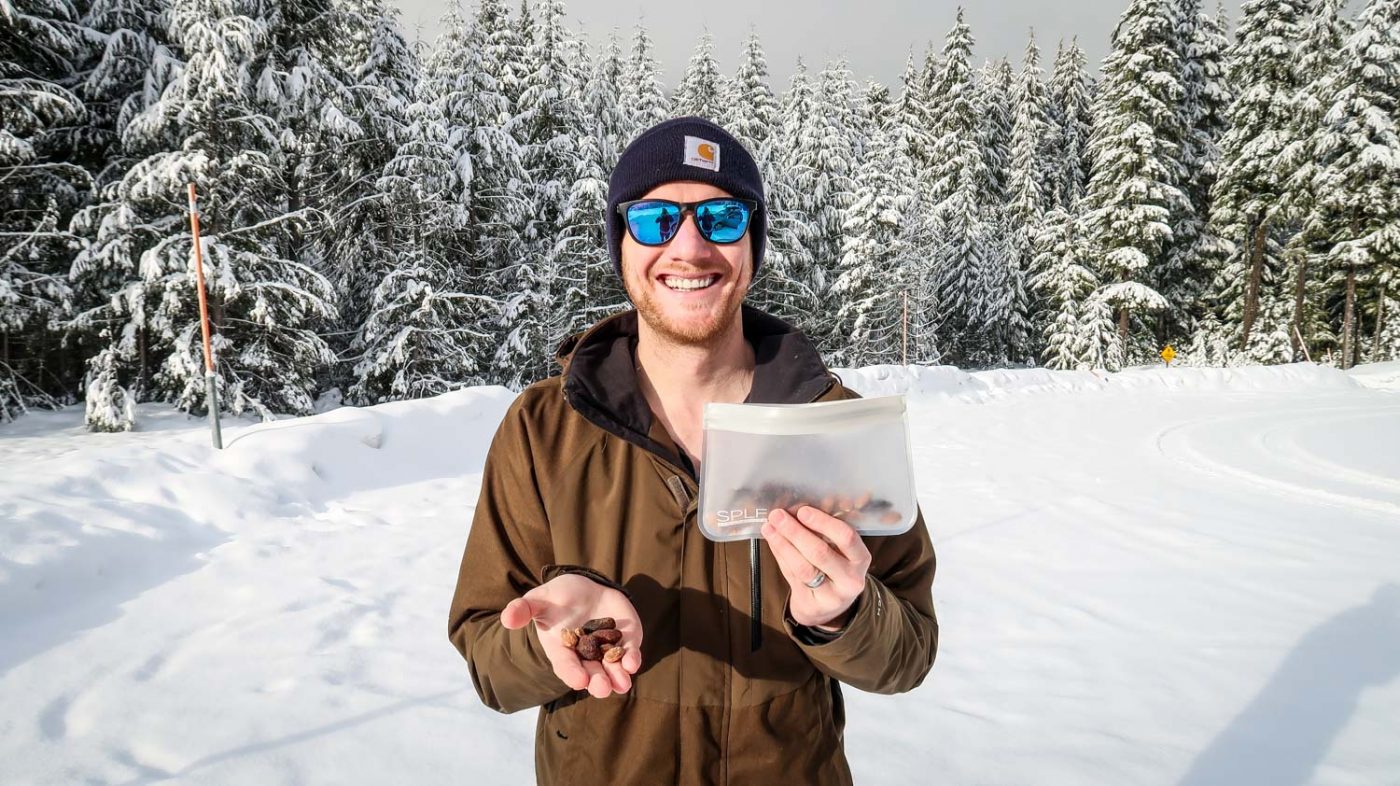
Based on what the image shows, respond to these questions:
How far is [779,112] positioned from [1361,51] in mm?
19885

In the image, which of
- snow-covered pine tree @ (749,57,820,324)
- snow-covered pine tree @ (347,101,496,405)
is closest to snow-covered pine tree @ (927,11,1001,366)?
snow-covered pine tree @ (749,57,820,324)

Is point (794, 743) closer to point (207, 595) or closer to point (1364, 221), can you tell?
point (207, 595)

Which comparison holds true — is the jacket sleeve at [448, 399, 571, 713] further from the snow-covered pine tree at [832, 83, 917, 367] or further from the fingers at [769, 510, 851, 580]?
the snow-covered pine tree at [832, 83, 917, 367]

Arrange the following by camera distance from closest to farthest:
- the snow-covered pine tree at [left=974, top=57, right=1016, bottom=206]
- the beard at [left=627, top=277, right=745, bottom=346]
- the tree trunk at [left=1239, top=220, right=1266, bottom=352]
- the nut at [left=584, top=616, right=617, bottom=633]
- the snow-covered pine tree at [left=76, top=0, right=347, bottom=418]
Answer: the nut at [left=584, top=616, right=617, bottom=633] → the beard at [left=627, top=277, right=745, bottom=346] → the snow-covered pine tree at [left=76, top=0, right=347, bottom=418] → the tree trunk at [left=1239, top=220, right=1266, bottom=352] → the snow-covered pine tree at [left=974, top=57, right=1016, bottom=206]

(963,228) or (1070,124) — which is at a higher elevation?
(1070,124)

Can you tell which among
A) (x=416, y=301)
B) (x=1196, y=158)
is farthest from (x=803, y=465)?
(x=1196, y=158)

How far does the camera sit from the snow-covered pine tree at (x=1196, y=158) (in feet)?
88.4

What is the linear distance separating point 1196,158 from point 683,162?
3510 cm

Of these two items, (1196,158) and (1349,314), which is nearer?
(1349,314)

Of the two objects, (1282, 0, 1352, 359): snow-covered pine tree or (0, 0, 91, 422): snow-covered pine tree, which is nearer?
(0, 0, 91, 422): snow-covered pine tree

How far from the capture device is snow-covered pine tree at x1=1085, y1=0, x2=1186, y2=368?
23906mm

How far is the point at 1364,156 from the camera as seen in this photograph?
22438 millimetres

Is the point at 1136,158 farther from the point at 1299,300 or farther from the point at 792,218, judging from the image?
the point at 792,218

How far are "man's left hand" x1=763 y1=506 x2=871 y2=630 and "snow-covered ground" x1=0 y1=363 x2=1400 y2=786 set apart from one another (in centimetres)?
220
